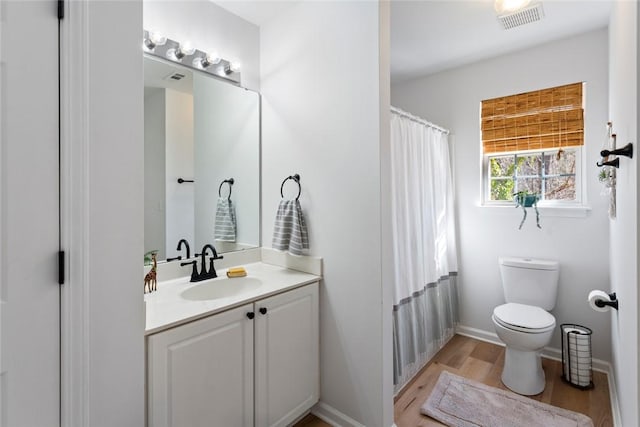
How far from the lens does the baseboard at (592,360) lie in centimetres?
178

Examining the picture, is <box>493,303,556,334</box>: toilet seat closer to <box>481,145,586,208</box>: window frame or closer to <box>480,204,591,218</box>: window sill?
<box>480,204,591,218</box>: window sill

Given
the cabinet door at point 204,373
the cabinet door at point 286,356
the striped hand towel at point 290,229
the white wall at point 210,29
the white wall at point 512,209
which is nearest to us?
the cabinet door at point 204,373

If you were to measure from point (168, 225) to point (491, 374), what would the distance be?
246cm

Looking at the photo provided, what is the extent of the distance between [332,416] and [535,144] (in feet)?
8.46

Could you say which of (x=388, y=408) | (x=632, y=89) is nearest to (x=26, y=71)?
(x=632, y=89)

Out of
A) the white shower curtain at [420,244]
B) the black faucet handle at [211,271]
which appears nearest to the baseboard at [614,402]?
the white shower curtain at [420,244]

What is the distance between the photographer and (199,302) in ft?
4.65

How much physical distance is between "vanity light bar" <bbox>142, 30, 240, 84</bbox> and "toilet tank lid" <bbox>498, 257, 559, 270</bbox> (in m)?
2.50

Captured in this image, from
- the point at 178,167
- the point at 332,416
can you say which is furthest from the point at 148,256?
the point at 332,416

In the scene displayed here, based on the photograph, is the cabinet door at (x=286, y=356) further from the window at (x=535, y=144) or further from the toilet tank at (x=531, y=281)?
the window at (x=535, y=144)

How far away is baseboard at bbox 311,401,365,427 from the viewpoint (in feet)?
5.63

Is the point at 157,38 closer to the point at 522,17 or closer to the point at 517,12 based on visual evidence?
the point at 517,12

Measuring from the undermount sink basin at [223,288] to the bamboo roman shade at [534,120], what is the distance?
7.76ft

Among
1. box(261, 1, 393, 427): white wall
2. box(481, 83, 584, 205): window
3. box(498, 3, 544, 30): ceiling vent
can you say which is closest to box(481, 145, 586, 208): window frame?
box(481, 83, 584, 205): window
